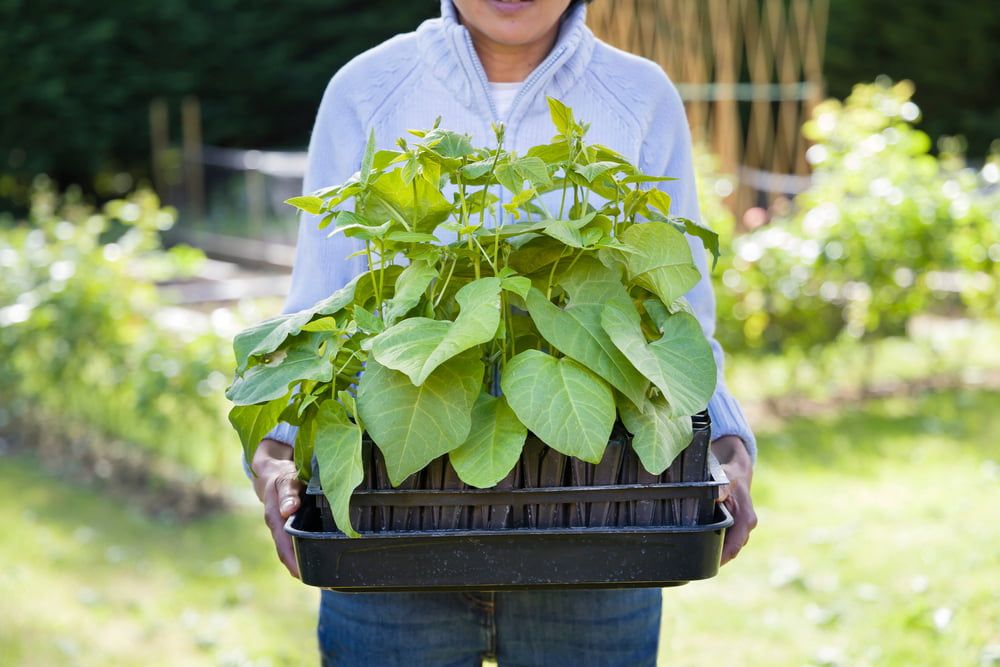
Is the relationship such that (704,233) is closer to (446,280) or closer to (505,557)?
(446,280)

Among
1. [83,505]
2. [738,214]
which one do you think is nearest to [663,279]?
[83,505]

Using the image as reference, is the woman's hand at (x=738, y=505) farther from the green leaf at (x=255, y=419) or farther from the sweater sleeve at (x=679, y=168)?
the green leaf at (x=255, y=419)

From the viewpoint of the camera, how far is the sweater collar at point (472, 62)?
1.42 metres

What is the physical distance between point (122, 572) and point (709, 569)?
107 inches

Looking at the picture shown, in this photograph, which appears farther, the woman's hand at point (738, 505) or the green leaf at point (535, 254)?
the woman's hand at point (738, 505)

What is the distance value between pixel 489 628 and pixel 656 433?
0.51 meters

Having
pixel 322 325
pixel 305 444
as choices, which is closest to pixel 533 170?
pixel 322 325

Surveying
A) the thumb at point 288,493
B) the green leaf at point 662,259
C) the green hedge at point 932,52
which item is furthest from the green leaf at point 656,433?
the green hedge at point 932,52

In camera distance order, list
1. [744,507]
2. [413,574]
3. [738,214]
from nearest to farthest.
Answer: [413,574], [744,507], [738,214]

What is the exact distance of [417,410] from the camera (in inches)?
40.2

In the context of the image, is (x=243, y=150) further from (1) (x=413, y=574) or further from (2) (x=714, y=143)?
(1) (x=413, y=574)

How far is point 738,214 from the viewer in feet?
23.0

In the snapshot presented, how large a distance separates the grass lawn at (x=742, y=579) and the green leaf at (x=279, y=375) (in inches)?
76.4

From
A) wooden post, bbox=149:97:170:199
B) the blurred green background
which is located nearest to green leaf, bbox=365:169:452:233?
the blurred green background
